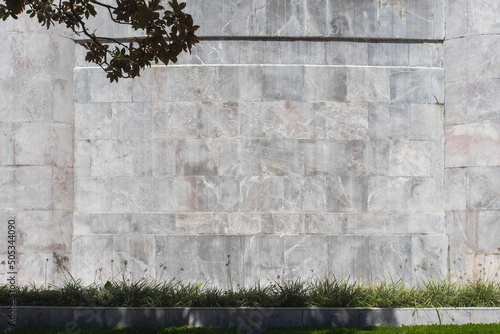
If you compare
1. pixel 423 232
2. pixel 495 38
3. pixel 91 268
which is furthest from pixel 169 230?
pixel 495 38

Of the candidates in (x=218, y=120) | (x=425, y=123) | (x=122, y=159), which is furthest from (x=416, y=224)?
(x=122, y=159)

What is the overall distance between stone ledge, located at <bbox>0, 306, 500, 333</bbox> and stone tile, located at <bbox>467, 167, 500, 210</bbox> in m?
2.85

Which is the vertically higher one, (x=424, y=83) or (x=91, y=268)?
(x=424, y=83)

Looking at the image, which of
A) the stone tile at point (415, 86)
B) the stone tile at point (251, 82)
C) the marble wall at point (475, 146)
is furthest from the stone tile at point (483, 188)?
the stone tile at point (251, 82)

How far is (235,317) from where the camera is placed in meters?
8.47

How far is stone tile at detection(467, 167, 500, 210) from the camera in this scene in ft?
34.3

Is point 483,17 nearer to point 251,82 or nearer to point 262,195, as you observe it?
point 251,82

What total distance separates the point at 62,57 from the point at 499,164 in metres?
11.0

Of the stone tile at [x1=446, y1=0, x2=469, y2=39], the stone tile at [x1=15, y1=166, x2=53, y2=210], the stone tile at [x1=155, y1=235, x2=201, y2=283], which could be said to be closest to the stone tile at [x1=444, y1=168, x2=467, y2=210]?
the stone tile at [x1=446, y1=0, x2=469, y2=39]

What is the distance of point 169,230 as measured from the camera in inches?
418

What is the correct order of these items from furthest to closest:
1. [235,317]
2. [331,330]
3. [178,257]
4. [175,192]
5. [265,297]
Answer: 1. [175,192]
2. [178,257]
3. [265,297]
4. [235,317]
5. [331,330]

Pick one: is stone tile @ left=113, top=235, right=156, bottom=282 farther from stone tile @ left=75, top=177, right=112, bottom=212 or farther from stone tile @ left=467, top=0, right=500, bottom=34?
stone tile @ left=467, top=0, right=500, bottom=34

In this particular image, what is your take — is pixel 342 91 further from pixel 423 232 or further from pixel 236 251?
pixel 236 251

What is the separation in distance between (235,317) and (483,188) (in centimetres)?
677
